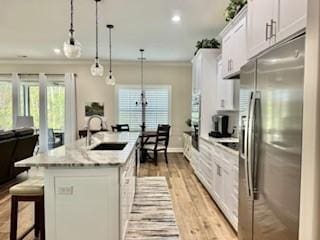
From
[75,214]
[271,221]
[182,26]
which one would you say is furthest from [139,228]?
[182,26]

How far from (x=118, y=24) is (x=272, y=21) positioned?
11.9ft

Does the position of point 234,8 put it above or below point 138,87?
above

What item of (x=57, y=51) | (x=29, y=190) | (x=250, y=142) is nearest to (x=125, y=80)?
(x=57, y=51)

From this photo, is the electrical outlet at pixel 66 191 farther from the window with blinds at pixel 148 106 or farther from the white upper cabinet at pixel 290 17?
the window with blinds at pixel 148 106

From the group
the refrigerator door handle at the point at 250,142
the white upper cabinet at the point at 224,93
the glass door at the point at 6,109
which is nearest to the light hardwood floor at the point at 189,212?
the refrigerator door handle at the point at 250,142

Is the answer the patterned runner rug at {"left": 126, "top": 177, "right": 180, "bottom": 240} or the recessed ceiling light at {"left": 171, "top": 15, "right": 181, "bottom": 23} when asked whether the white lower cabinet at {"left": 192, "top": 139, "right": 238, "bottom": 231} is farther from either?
the recessed ceiling light at {"left": 171, "top": 15, "right": 181, "bottom": 23}

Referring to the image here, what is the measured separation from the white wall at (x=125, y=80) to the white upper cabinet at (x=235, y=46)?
5.34 meters

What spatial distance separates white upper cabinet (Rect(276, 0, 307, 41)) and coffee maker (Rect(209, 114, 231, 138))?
3.32 m

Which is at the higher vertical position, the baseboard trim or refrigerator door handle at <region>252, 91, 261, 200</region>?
refrigerator door handle at <region>252, 91, 261, 200</region>

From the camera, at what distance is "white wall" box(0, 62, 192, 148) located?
30.4 feet

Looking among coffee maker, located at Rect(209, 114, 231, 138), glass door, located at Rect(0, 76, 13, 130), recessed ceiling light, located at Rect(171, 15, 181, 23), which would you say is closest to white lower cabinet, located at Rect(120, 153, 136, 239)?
coffee maker, located at Rect(209, 114, 231, 138)

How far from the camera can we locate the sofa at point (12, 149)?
16.5 ft

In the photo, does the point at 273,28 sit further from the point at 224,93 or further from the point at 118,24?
the point at 118,24

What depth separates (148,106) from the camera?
9516 millimetres
